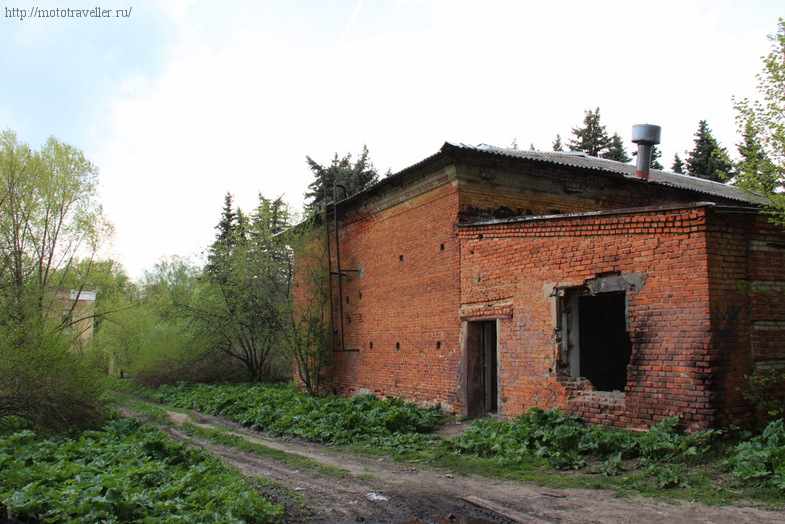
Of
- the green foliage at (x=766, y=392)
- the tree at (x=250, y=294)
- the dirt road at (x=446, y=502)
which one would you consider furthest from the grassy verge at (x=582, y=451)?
the tree at (x=250, y=294)

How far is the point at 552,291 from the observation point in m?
9.14

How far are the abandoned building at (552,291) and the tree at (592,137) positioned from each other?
57.8 ft

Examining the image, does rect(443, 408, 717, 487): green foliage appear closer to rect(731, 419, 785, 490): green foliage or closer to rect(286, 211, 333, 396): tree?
rect(731, 419, 785, 490): green foliage

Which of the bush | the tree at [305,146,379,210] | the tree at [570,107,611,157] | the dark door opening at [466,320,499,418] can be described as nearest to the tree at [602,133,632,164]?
the tree at [570,107,611,157]

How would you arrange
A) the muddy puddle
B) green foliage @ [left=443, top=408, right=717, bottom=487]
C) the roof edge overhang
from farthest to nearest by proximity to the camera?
the roof edge overhang < green foliage @ [left=443, top=408, right=717, bottom=487] < the muddy puddle

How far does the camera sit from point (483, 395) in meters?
11.2

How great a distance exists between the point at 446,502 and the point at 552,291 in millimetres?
4314

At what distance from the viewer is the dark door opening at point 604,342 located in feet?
39.8

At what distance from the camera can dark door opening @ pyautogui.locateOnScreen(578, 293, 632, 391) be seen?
12125mm

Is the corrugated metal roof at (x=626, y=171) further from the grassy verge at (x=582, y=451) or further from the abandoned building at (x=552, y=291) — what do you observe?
the grassy verge at (x=582, y=451)

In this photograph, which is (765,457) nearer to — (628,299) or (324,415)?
(628,299)

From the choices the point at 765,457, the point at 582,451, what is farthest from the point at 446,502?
the point at 765,457

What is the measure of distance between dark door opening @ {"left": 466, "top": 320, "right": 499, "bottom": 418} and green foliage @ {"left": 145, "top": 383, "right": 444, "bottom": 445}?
87cm

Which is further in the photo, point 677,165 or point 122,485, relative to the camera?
point 677,165
